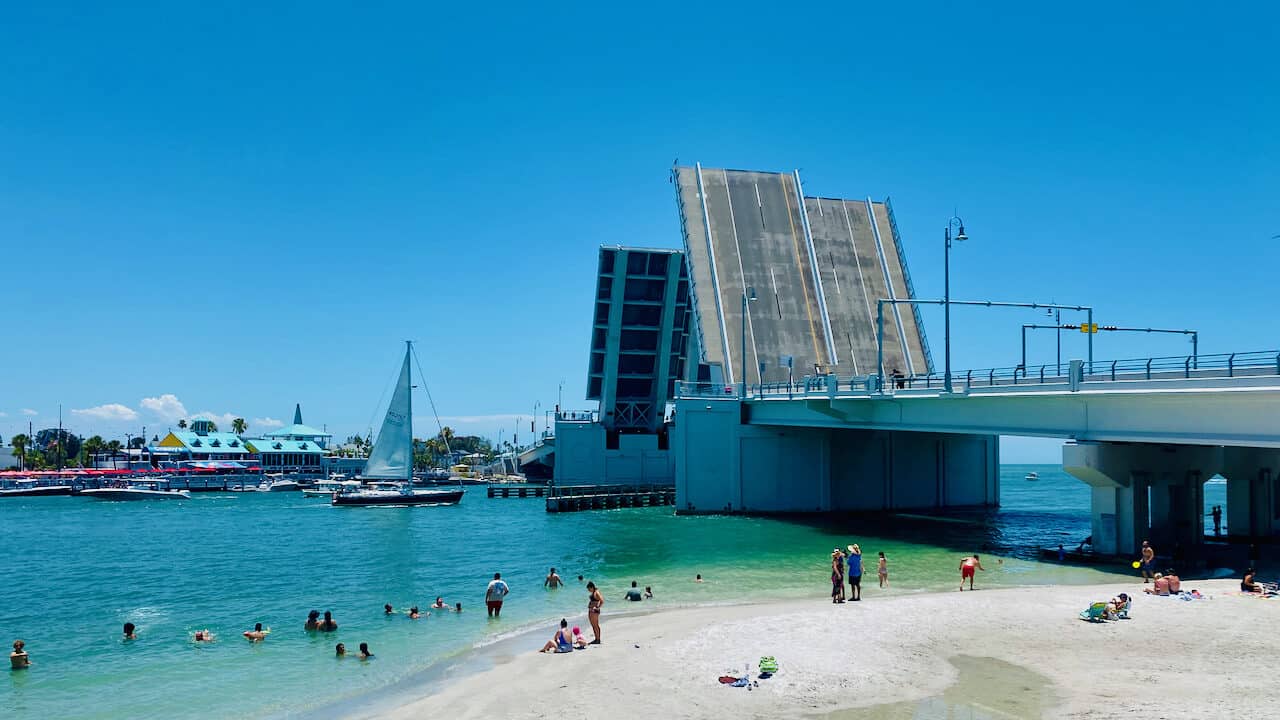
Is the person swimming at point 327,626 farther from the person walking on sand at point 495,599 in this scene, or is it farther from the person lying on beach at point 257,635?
the person walking on sand at point 495,599

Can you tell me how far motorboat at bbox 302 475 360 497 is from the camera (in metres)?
82.6

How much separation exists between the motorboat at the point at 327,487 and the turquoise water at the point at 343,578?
23.4 meters

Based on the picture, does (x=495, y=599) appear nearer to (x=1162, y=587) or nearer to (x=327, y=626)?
(x=327, y=626)

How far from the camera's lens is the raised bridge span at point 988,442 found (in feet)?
Answer: 81.9

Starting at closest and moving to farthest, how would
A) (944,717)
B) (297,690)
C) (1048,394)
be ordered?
1. (944,717)
2. (297,690)
3. (1048,394)

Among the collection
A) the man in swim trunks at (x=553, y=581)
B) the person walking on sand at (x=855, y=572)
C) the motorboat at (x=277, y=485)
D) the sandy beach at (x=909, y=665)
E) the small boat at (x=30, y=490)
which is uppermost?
the person walking on sand at (x=855, y=572)

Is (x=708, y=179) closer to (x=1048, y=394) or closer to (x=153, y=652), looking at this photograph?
(x=1048, y=394)

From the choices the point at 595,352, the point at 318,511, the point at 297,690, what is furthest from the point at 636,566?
the point at 318,511

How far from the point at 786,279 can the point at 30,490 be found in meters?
76.9

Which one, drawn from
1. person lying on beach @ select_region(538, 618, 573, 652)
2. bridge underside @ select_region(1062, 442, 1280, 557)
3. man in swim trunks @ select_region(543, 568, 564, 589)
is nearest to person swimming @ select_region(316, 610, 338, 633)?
person lying on beach @ select_region(538, 618, 573, 652)

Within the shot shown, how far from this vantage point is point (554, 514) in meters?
56.5

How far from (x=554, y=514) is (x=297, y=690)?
3955cm

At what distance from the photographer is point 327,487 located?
302 ft

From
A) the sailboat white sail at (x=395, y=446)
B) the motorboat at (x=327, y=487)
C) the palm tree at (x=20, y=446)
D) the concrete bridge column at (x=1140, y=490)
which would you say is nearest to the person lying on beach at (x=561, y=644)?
the concrete bridge column at (x=1140, y=490)
